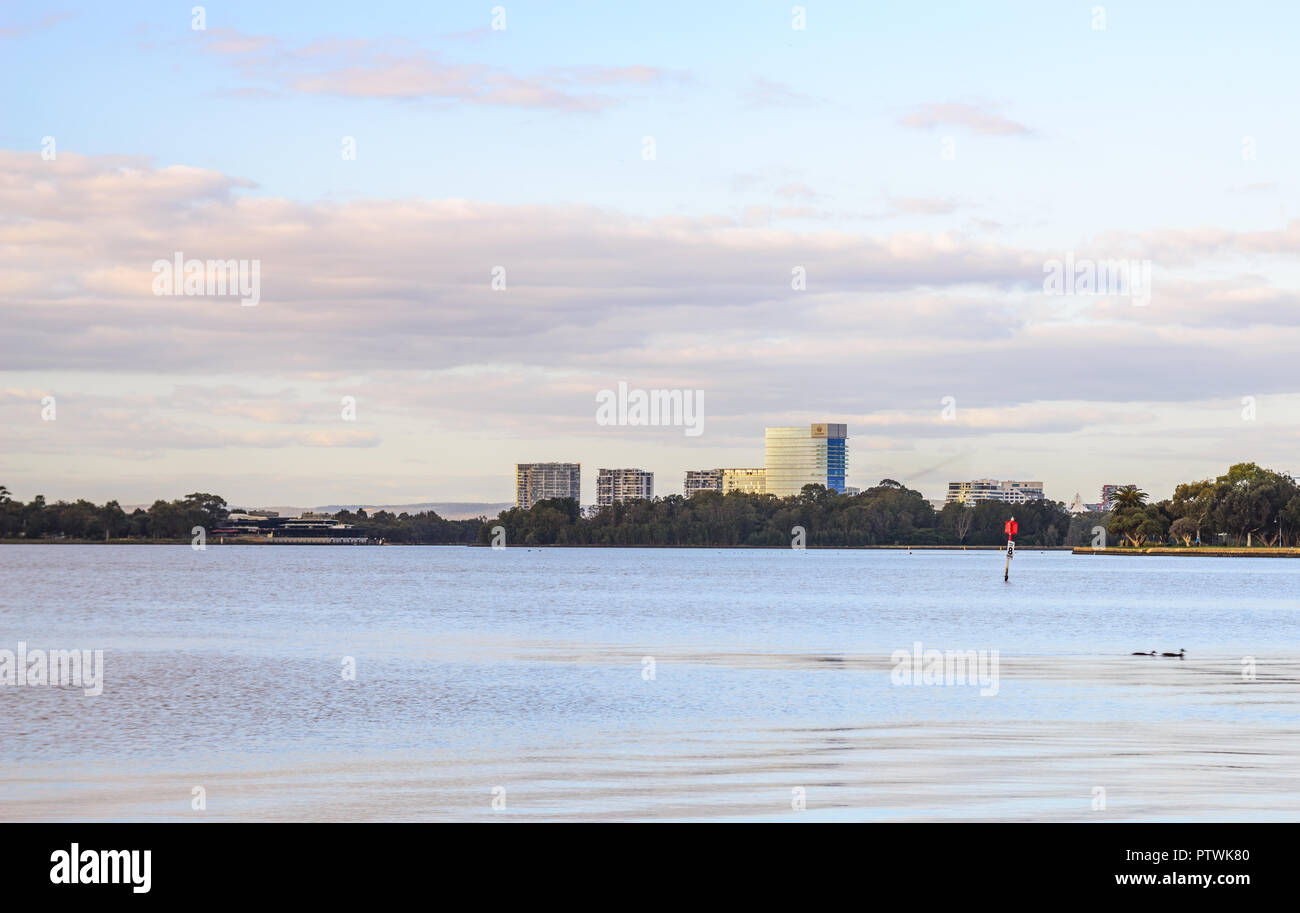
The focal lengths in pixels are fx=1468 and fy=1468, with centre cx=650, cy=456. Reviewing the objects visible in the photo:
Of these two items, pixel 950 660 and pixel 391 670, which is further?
pixel 950 660

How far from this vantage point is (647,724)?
94.5ft

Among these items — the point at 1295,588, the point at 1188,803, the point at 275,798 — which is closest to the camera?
the point at 1188,803

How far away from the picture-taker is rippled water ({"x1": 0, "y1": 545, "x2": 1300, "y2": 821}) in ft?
64.5

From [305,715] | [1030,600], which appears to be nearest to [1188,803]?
[305,715]

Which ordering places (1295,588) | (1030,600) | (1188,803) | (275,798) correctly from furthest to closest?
(1295,588)
(1030,600)
(275,798)
(1188,803)

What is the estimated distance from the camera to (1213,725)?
90.3ft

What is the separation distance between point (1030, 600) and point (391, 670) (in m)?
67.3

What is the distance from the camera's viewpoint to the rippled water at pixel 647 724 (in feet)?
64.5

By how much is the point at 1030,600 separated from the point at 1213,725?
75.3 metres

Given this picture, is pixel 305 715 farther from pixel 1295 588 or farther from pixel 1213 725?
pixel 1295 588
